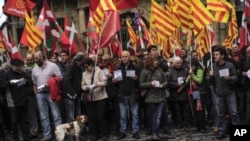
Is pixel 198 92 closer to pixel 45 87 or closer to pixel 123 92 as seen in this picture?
pixel 123 92

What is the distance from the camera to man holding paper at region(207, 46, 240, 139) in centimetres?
966

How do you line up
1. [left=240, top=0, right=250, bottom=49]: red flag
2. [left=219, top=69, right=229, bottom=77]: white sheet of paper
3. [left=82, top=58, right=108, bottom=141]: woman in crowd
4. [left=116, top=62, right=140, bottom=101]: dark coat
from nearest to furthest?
[left=219, top=69, right=229, bottom=77]: white sheet of paper
[left=82, top=58, right=108, bottom=141]: woman in crowd
[left=116, top=62, right=140, bottom=101]: dark coat
[left=240, top=0, right=250, bottom=49]: red flag

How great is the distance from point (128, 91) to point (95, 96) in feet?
2.86

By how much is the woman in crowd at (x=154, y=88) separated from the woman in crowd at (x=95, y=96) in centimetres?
90

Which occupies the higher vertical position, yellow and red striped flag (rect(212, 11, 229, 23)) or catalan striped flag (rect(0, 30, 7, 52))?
yellow and red striped flag (rect(212, 11, 229, 23))

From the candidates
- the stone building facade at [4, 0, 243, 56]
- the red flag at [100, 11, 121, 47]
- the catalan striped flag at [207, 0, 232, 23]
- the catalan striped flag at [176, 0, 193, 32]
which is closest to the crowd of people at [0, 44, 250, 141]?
the red flag at [100, 11, 121, 47]

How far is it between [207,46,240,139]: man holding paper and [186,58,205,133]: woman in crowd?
47.5 inches

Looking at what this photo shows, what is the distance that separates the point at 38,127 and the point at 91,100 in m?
2.89

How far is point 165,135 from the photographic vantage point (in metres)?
11.0

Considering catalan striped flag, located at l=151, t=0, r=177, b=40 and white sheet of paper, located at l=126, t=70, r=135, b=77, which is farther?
catalan striped flag, located at l=151, t=0, r=177, b=40

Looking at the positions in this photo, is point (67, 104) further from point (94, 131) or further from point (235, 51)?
point (235, 51)

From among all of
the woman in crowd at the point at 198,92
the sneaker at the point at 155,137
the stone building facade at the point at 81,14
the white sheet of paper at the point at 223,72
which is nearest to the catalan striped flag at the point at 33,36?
the woman in crowd at the point at 198,92

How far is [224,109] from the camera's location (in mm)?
9898

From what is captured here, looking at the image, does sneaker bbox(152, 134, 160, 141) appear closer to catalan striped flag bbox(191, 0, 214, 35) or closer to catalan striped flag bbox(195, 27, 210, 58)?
catalan striped flag bbox(191, 0, 214, 35)
